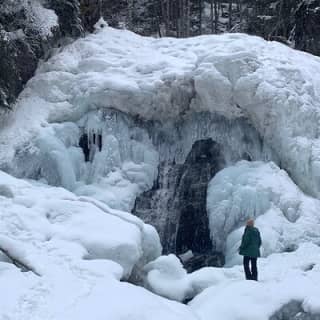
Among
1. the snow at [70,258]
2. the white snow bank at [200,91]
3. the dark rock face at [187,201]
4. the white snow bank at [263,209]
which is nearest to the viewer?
the snow at [70,258]

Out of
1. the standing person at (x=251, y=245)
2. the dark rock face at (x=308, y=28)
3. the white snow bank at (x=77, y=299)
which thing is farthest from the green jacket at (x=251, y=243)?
the dark rock face at (x=308, y=28)

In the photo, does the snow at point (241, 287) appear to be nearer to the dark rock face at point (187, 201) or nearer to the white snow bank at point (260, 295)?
the white snow bank at point (260, 295)

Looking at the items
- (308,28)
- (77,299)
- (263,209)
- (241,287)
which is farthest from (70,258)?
(308,28)

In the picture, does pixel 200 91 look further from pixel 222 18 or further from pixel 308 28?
pixel 222 18

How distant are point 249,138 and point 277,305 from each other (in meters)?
5.76

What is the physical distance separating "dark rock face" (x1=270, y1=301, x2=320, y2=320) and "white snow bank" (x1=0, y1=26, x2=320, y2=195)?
4.51m

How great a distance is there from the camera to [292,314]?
912cm

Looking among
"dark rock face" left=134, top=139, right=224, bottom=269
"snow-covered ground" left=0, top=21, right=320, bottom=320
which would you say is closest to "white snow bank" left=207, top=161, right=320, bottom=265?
"snow-covered ground" left=0, top=21, right=320, bottom=320

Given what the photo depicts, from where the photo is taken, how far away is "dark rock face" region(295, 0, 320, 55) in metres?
21.0

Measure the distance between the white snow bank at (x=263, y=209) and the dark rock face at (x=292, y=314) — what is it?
287 cm

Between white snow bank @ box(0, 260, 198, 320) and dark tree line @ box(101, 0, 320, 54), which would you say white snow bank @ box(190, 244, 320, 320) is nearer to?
white snow bank @ box(0, 260, 198, 320)

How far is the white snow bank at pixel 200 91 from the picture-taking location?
13.8m

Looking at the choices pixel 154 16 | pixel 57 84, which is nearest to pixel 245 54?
pixel 57 84

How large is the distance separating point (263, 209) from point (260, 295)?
380cm
